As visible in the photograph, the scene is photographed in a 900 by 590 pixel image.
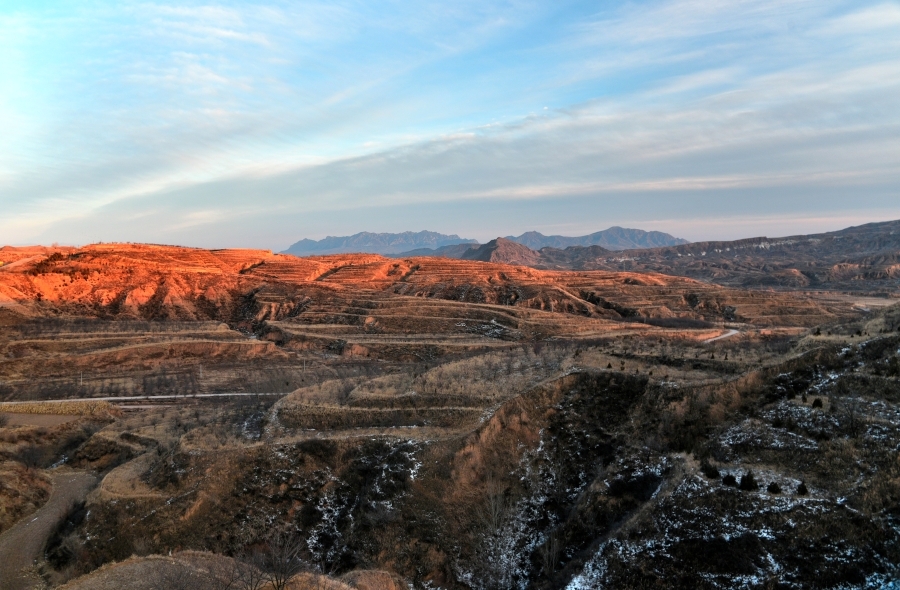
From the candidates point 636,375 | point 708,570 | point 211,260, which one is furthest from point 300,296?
point 708,570

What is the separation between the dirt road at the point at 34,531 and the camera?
21.8 metres

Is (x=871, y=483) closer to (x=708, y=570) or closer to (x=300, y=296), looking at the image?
(x=708, y=570)

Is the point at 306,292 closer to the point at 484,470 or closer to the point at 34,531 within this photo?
the point at 34,531

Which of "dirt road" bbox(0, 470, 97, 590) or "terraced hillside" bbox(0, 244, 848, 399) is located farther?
"terraced hillside" bbox(0, 244, 848, 399)

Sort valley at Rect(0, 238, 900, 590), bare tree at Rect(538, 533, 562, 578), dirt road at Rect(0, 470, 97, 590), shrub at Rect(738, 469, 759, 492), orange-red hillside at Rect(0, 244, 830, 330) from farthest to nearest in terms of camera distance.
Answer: orange-red hillside at Rect(0, 244, 830, 330)
dirt road at Rect(0, 470, 97, 590)
bare tree at Rect(538, 533, 562, 578)
shrub at Rect(738, 469, 759, 492)
valley at Rect(0, 238, 900, 590)

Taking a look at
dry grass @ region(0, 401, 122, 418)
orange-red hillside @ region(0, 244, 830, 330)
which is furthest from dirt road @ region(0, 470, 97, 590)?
orange-red hillside @ region(0, 244, 830, 330)

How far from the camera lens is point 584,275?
125625 millimetres

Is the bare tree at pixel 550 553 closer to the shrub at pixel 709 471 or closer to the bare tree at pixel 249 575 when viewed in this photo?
the shrub at pixel 709 471

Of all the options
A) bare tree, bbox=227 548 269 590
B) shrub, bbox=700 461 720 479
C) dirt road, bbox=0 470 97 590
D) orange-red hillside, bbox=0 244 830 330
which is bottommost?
dirt road, bbox=0 470 97 590

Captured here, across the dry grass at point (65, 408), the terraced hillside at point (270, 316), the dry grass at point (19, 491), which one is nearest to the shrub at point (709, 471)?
the dry grass at point (19, 491)

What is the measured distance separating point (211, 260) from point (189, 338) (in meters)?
57.3

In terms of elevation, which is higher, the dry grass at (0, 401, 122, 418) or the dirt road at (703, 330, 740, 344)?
the dirt road at (703, 330, 740, 344)

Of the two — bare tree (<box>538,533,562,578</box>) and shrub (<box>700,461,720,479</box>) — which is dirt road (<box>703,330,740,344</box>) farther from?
bare tree (<box>538,533,562,578</box>)

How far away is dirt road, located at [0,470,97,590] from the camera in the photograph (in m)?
21.8
